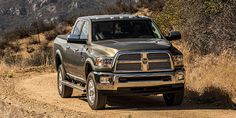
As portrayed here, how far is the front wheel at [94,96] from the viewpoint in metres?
12.6

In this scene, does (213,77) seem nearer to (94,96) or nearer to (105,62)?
(94,96)

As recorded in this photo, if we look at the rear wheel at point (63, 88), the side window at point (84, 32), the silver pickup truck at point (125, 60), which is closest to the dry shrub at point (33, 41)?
the rear wheel at point (63, 88)

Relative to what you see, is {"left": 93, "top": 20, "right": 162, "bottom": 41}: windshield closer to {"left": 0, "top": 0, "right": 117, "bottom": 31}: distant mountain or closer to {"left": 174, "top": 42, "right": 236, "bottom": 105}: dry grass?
{"left": 174, "top": 42, "right": 236, "bottom": 105}: dry grass

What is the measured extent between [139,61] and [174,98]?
1.50m

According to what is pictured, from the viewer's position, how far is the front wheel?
12.6 m

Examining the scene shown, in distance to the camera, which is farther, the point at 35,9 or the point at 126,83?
the point at 35,9

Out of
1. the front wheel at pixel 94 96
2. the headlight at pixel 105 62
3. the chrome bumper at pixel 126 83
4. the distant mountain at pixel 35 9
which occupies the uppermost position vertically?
the headlight at pixel 105 62

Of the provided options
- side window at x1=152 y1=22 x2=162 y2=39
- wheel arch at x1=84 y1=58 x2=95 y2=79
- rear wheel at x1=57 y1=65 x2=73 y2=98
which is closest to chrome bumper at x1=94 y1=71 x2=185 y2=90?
wheel arch at x1=84 y1=58 x2=95 y2=79

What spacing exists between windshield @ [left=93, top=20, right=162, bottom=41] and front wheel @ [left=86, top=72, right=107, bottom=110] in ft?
3.60

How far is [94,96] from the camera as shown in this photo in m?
12.8

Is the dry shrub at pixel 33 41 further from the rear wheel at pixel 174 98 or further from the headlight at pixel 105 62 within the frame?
the headlight at pixel 105 62

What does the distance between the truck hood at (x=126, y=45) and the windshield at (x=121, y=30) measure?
38 centimetres

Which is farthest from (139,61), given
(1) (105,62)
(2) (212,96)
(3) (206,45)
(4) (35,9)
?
(4) (35,9)

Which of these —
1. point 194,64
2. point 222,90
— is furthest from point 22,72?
point 222,90
